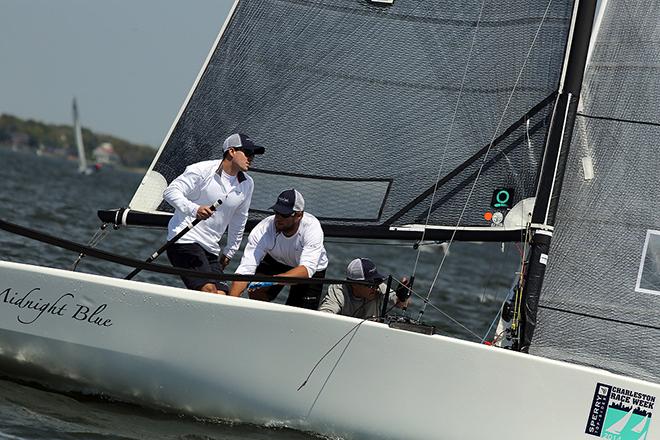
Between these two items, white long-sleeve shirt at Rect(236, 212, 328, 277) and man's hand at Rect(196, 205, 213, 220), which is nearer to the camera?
man's hand at Rect(196, 205, 213, 220)

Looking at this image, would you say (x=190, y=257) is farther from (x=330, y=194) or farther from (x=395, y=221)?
(x=395, y=221)

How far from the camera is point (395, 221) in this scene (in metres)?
5.99

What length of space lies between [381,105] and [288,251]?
996mm

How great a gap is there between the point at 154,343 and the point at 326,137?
156 centimetres

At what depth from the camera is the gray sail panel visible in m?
5.27

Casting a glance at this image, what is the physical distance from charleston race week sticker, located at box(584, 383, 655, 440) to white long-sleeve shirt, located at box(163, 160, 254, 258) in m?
2.04

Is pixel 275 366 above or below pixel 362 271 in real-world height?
below

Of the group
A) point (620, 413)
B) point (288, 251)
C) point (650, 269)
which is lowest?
point (620, 413)

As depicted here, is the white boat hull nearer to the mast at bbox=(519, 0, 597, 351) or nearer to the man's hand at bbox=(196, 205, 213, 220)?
the man's hand at bbox=(196, 205, 213, 220)

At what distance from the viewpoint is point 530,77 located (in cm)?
584

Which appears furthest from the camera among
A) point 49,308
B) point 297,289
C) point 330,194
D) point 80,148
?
point 80,148

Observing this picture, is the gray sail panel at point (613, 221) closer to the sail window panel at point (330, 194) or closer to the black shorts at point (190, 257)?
the sail window panel at point (330, 194)

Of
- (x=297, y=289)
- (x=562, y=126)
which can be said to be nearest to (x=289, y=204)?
(x=297, y=289)

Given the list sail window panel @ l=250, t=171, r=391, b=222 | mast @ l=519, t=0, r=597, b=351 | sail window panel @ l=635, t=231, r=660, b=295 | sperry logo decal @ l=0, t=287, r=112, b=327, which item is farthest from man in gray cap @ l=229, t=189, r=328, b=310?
sail window panel @ l=635, t=231, r=660, b=295
